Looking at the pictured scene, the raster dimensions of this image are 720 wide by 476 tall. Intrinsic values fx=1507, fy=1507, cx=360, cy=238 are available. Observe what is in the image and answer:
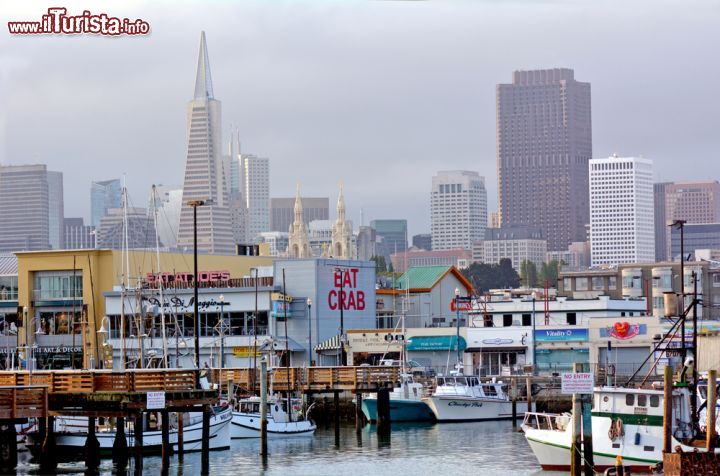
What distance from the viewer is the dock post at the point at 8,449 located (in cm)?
5132

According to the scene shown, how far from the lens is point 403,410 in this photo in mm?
79312

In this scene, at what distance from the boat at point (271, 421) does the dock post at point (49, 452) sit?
51.1 feet

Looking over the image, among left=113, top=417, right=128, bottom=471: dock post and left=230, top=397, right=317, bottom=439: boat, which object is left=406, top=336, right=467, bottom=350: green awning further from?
left=113, top=417, right=128, bottom=471: dock post

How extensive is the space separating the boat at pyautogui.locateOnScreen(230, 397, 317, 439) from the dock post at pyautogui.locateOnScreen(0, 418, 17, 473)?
1784 centimetres

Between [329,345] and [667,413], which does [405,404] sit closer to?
[329,345]

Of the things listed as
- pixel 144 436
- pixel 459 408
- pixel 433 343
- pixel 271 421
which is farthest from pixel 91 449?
pixel 433 343

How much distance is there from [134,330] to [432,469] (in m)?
43.7

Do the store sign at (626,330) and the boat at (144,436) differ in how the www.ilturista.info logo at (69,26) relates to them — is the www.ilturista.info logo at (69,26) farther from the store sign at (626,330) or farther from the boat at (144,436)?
the store sign at (626,330)

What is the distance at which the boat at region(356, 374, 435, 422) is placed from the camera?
258 feet

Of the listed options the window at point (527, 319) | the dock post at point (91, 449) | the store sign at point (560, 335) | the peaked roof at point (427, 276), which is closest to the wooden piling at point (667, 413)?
the dock post at point (91, 449)

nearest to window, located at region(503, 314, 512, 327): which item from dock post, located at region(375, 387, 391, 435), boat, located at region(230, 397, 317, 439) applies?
dock post, located at region(375, 387, 391, 435)

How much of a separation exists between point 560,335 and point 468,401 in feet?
54.9

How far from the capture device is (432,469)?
55.2 m

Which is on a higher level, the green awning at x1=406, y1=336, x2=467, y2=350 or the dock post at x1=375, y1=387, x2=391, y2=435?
the green awning at x1=406, y1=336, x2=467, y2=350
